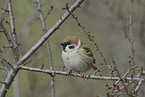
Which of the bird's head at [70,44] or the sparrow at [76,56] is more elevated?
the bird's head at [70,44]

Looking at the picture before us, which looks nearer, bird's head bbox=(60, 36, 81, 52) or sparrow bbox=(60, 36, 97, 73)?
sparrow bbox=(60, 36, 97, 73)

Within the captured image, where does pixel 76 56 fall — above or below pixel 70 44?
below

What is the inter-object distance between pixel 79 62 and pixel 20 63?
156 cm

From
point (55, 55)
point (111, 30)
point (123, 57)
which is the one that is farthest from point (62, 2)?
point (55, 55)

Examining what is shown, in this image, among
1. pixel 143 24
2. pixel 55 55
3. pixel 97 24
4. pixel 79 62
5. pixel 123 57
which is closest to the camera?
pixel 79 62

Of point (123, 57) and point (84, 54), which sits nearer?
point (84, 54)

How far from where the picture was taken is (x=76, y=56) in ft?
15.4

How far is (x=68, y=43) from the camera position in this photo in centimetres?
488

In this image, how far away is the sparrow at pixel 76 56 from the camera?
15.3ft

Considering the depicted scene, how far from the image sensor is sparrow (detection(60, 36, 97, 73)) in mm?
4649

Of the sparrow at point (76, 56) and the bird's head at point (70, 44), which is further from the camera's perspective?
the bird's head at point (70, 44)

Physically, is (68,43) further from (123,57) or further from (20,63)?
(123,57)

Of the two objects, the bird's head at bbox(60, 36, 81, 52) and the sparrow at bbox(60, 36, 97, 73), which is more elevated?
the bird's head at bbox(60, 36, 81, 52)

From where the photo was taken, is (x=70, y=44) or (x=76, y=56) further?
(x=70, y=44)
